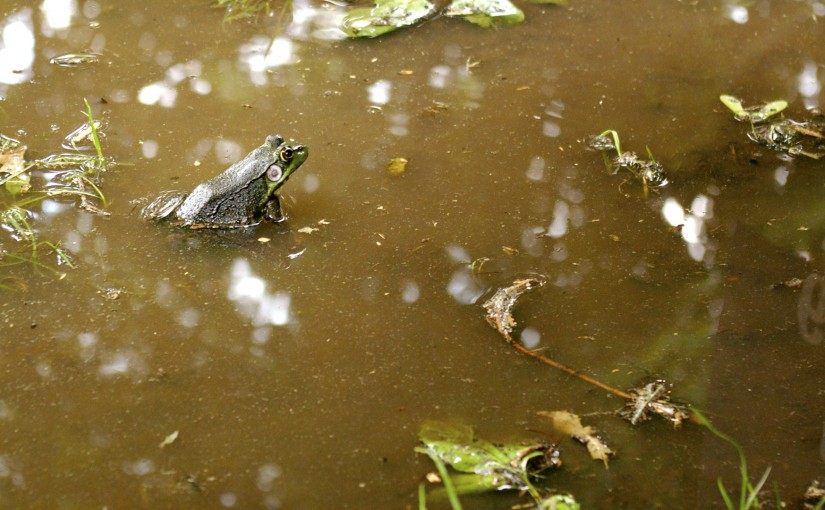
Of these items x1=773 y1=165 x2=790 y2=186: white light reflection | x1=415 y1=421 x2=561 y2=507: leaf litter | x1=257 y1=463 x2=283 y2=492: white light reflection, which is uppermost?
x1=773 y1=165 x2=790 y2=186: white light reflection

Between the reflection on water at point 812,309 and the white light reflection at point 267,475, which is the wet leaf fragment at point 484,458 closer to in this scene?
the white light reflection at point 267,475

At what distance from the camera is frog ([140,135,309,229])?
364cm

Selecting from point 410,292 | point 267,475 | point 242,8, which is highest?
point 242,8

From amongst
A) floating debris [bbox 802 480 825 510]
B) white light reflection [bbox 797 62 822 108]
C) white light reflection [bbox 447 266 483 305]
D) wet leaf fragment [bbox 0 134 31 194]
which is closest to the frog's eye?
white light reflection [bbox 447 266 483 305]

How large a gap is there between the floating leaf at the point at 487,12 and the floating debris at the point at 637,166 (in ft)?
5.09

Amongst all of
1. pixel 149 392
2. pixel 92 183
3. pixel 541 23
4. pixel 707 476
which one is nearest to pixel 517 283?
pixel 707 476

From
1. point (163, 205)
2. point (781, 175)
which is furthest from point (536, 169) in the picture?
point (163, 205)

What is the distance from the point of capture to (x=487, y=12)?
539cm

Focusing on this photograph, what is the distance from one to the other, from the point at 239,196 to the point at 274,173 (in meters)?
0.21

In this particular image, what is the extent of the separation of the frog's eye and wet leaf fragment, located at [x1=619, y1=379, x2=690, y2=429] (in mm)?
1985

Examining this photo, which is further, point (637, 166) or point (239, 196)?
point (637, 166)

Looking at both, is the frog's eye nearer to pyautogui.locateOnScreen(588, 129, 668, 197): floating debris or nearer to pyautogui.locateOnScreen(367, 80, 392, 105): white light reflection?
pyautogui.locateOnScreen(367, 80, 392, 105): white light reflection

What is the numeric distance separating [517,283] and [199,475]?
1.59m

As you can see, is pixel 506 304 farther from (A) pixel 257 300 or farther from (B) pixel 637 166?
(B) pixel 637 166
